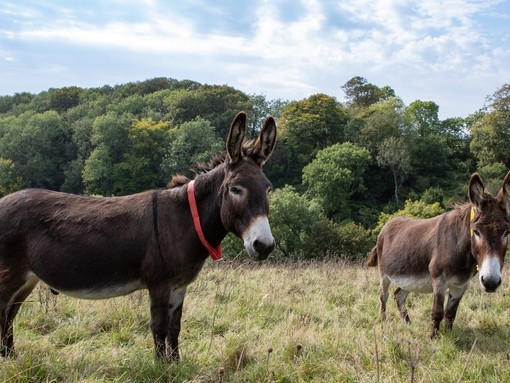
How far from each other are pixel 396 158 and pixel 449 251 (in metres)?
54.3

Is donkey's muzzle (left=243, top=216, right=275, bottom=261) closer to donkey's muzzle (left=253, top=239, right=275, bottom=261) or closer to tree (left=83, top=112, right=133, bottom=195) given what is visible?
donkey's muzzle (left=253, top=239, right=275, bottom=261)

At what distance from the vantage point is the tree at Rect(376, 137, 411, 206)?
56.8m

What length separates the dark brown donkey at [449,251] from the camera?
178 inches

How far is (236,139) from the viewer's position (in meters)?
3.57

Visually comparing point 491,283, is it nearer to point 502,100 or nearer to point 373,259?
point 373,259

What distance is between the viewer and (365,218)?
170 ft

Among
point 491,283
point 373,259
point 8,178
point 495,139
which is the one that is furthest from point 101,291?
point 8,178

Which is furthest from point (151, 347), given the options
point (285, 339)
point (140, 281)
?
point (285, 339)

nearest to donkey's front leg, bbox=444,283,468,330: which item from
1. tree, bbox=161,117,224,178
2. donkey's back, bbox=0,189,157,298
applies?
donkey's back, bbox=0,189,157,298

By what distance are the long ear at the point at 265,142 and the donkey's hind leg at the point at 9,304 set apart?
226cm

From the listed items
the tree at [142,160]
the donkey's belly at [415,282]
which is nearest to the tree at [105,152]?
the tree at [142,160]

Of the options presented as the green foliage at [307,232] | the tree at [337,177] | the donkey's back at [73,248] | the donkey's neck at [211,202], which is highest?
the donkey's neck at [211,202]

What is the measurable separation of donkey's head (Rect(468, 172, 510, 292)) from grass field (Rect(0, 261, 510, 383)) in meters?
0.84

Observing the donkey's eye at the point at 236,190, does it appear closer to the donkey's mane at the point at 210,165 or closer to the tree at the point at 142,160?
the donkey's mane at the point at 210,165
